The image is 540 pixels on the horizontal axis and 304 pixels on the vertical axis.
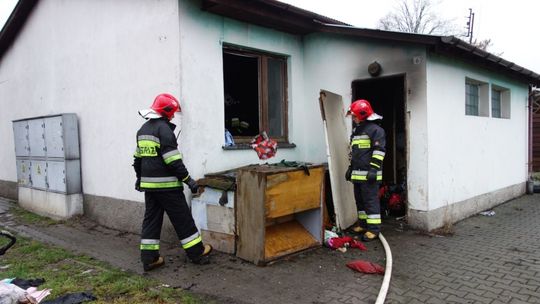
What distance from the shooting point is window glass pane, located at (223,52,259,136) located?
6574 mm

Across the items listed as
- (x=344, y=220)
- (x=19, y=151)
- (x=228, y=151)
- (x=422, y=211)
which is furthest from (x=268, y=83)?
(x=19, y=151)

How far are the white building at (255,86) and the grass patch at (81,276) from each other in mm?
1387

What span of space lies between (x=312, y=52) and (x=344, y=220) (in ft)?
10.6

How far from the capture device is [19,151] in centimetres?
890

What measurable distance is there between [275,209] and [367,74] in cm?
318

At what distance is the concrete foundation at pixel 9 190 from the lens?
10.2 m

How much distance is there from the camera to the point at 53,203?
7.74 m

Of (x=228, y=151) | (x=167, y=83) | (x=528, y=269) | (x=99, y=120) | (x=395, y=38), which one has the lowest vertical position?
(x=528, y=269)

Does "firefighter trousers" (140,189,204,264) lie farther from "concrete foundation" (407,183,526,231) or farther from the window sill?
"concrete foundation" (407,183,526,231)

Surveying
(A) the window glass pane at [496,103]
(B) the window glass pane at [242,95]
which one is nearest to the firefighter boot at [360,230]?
(B) the window glass pane at [242,95]

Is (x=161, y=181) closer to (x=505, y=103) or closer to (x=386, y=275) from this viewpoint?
(x=386, y=275)

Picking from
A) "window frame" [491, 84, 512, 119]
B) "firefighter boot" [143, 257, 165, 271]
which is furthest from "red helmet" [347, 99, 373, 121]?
"window frame" [491, 84, 512, 119]

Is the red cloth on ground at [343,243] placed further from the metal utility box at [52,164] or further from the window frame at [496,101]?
the window frame at [496,101]

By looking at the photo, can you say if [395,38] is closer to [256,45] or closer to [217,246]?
[256,45]
